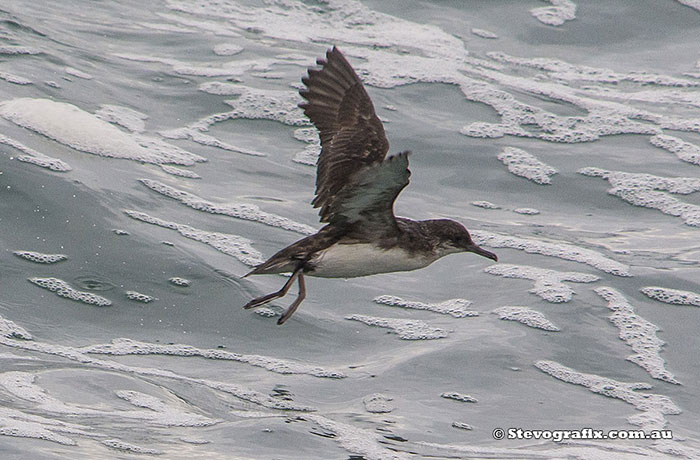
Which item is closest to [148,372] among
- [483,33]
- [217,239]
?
[217,239]

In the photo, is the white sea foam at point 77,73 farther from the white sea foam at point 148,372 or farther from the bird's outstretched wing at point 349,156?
the white sea foam at point 148,372

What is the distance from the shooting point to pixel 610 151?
1177 cm

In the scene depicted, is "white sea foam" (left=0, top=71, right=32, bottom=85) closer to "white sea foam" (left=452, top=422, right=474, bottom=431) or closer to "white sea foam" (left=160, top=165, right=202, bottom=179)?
"white sea foam" (left=160, top=165, right=202, bottom=179)

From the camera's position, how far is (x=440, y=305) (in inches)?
348

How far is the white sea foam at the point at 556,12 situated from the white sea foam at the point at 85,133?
615cm

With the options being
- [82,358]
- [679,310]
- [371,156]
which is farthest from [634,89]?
[82,358]

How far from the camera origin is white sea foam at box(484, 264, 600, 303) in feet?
29.4

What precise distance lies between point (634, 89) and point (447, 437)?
26.5ft

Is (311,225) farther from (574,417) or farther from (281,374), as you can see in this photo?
(574,417)

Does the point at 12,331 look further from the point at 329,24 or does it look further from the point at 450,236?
the point at 329,24

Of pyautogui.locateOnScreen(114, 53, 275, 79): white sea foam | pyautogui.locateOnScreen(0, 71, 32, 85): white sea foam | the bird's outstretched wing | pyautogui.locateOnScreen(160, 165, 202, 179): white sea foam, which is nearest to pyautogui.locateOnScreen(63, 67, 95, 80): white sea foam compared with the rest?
pyautogui.locateOnScreen(0, 71, 32, 85): white sea foam

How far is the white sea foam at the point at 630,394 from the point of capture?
713 cm

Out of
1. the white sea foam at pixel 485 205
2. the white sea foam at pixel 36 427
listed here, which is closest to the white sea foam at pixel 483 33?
the white sea foam at pixel 485 205

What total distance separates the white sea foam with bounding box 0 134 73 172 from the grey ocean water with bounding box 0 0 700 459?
3 centimetres
